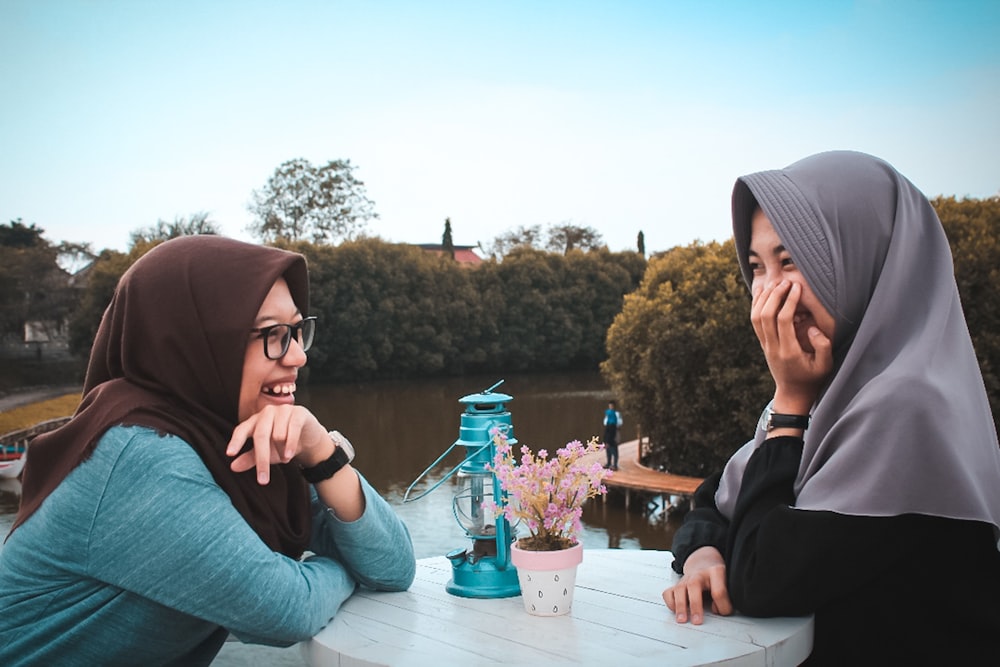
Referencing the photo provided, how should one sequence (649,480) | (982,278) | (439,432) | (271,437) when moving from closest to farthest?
1. (271,437)
2. (982,278)
3. (649,480)
4. (439,432)

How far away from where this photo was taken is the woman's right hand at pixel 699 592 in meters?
1.88

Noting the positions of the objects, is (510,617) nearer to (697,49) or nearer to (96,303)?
(697,49)

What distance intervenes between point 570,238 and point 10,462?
4234cm

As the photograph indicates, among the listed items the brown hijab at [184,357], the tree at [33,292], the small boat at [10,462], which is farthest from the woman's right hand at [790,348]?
the tree at [33,292]

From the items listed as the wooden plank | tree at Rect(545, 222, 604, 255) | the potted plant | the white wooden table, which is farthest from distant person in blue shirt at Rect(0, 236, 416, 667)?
tree at Rect(545, 222, 604, 255)

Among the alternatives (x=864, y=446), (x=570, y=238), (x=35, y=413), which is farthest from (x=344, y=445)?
(x=570, y=238)

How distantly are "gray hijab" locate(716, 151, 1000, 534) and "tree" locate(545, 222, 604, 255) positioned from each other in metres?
53.7

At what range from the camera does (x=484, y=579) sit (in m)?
2.13

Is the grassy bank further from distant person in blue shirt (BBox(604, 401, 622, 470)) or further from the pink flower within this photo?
the pink flower

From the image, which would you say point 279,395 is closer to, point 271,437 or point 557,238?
point 271,437

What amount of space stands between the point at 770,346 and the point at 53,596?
1.54m

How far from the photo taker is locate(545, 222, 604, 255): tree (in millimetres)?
55562

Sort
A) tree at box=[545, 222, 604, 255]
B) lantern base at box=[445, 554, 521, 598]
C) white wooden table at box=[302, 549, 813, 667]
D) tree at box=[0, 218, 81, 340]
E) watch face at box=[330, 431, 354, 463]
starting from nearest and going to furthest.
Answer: white wooden table at box=[302, 549, 813, 667] → watch face at box=[330, 431, 354, 463] → lantern base at box=[445, 554, 521, 598] → tree at box=[0, 218, 81, 340] → tree at box=[545, 222, 604, 255]

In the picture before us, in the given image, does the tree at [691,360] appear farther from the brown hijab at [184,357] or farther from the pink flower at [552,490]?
the brown hijab at [184,357]
